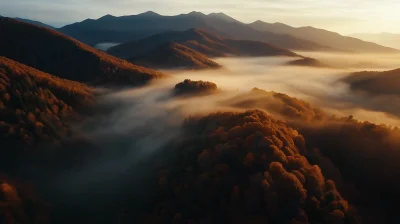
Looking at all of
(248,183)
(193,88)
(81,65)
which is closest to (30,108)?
(248,183)

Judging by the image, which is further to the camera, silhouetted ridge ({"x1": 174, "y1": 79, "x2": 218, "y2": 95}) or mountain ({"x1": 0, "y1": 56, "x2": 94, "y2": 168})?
silhouetted ridge ({"x1": 174, "y1": 79, "x2": 218, "y2": 95})

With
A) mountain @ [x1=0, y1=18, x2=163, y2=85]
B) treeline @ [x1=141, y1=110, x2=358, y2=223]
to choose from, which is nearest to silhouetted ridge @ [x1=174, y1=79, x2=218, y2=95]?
mountain @ [x1=0, y1=18, x2=163, y2=85]

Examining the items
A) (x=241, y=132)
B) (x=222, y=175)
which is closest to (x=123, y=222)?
(x=222, y=175)

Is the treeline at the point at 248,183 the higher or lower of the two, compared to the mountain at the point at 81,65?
lower

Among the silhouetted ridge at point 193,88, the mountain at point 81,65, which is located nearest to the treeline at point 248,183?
the silhouetted ridge at point 193,88

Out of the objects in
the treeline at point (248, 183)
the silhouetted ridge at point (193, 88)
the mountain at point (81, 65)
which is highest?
the mountain at point (81, 65)

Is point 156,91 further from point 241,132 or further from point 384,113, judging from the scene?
point 384,113

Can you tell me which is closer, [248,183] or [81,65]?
[248,183]

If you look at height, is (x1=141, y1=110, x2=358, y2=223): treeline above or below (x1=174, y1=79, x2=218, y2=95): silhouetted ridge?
below

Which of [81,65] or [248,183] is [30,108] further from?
[81,65]

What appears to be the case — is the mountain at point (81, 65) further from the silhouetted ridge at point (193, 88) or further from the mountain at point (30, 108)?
the mountain at point (30, 108)

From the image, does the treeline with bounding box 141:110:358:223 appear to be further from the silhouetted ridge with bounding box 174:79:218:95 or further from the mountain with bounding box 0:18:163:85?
the mountain with bounding box 0:18:163:85
